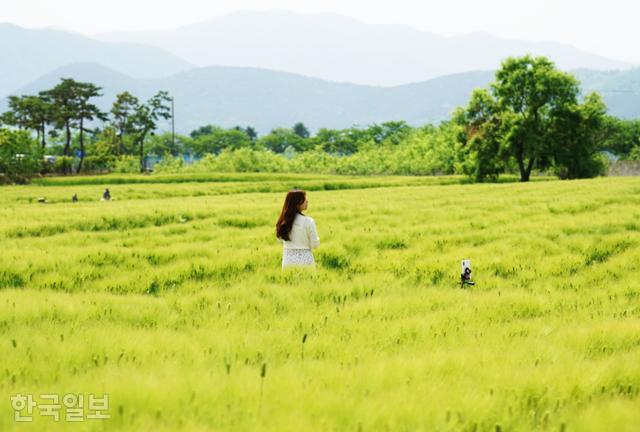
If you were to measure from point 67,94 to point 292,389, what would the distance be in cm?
9965

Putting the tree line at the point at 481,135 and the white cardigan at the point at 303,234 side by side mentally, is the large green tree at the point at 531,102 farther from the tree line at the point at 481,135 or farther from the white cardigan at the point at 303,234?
the white cardigan at the point at 303,234

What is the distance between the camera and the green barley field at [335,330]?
14.0ft

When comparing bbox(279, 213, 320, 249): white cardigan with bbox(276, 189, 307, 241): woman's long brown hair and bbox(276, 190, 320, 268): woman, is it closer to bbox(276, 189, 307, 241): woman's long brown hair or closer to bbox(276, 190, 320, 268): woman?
bbox(276, 190, 320, 268): woman

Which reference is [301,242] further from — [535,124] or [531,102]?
[531,102]

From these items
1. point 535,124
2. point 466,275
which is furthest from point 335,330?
point 535,124

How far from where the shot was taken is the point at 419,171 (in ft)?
340

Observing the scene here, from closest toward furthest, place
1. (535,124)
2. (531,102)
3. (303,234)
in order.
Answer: (303,234) < (535,124) < (531,102)

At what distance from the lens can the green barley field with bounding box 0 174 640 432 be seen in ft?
14.0

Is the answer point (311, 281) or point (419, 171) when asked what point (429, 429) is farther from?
point (419, 171)

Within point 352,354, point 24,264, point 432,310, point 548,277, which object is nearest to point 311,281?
point 432,310

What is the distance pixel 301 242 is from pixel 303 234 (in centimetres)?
21

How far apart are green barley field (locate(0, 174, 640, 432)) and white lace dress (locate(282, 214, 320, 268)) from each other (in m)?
0.59

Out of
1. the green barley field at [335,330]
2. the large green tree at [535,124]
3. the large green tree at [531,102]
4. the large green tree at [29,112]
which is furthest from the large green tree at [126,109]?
the green barley field at [335,330]

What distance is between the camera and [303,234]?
429 inches
